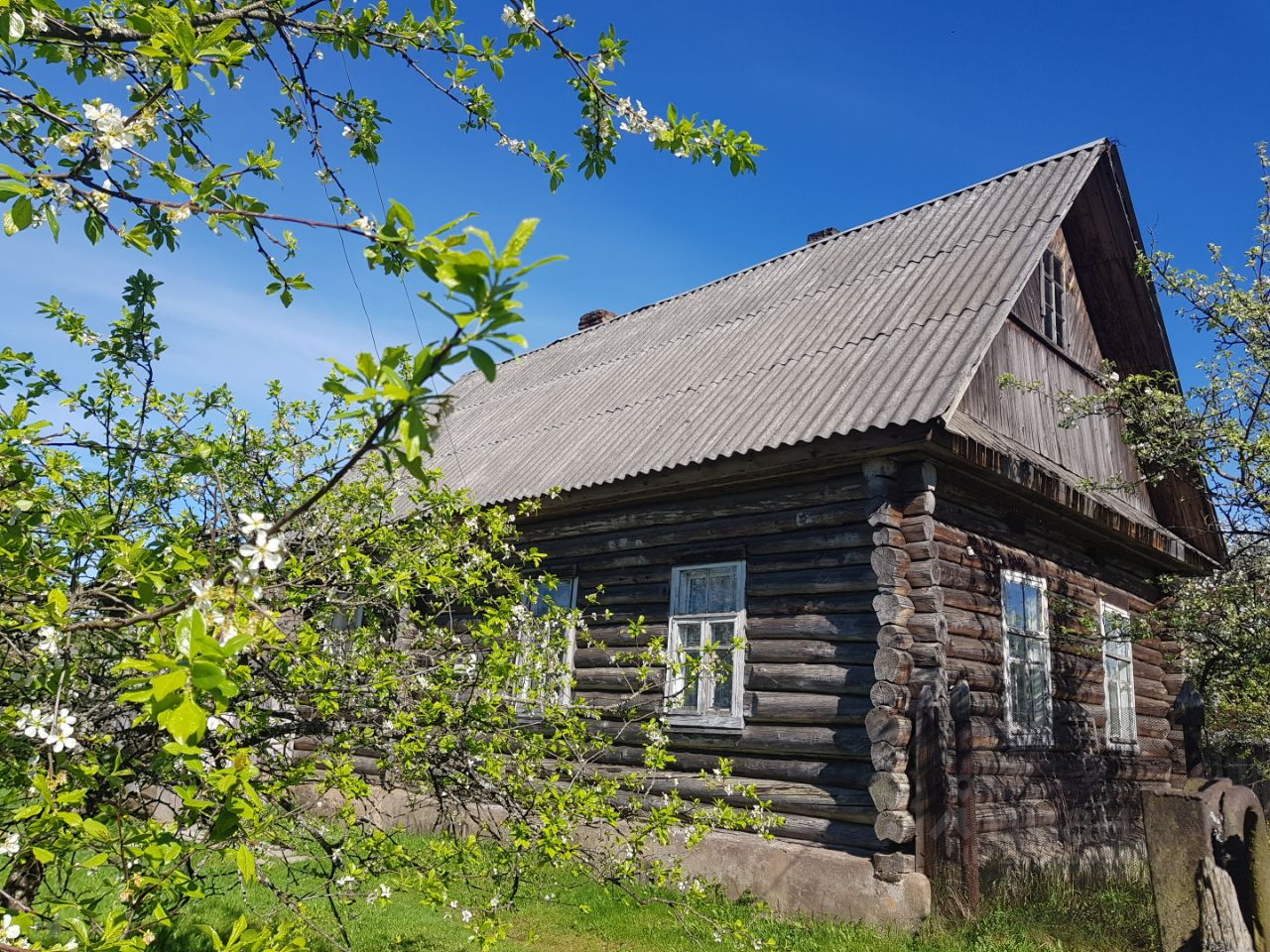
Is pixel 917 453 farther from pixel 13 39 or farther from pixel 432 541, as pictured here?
pixel 13 39

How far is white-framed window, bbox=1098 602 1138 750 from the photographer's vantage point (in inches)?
377

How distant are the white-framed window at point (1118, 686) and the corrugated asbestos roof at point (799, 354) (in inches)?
156

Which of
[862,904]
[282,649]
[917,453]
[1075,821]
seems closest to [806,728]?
[862,904]

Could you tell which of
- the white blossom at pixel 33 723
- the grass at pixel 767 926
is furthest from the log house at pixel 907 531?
the white blossom at pixel 33 723

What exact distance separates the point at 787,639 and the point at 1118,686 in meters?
5.08

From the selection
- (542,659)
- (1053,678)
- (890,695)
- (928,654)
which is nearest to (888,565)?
(928,654)

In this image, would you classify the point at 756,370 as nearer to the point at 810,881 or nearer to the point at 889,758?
the point at 889,758

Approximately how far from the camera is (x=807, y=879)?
6562 mm

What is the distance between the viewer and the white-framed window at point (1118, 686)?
958 cm

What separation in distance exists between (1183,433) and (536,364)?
10.5m

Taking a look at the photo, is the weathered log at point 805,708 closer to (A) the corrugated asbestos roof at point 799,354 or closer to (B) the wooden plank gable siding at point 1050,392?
(A) the corrugated asbestos roof at point 799,354

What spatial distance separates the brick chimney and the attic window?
8759 millimetres

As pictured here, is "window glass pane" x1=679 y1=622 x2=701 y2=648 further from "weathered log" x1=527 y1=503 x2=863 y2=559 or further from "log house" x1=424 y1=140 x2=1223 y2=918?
"weathered log" x1=527 y1=503 x2=863 y2=559

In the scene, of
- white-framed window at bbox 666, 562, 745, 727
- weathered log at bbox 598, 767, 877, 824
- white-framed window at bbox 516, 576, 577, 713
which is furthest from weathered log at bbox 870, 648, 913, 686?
white-framed window at bbox 516, 576, 577, 713
